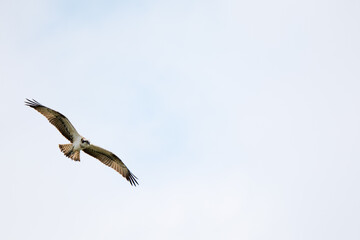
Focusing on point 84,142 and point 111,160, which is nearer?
point 84,142

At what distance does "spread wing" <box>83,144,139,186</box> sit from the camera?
27.5 meters

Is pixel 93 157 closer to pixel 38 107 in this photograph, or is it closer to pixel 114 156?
pixel 114 156

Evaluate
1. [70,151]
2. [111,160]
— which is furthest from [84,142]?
[111,160]

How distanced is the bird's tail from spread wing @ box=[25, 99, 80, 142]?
384 mm

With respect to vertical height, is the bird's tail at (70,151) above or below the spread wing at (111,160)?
below

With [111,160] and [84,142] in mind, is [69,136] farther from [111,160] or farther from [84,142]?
[111,160]

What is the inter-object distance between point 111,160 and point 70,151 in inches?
85.3

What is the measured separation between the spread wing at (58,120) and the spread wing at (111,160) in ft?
3.38

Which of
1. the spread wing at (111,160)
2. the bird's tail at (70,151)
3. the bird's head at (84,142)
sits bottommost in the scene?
the bird's tail at (70,151)

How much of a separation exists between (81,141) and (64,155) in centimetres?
85

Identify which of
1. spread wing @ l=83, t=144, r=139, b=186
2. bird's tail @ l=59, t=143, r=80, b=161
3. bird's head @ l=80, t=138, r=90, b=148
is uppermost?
spread wing @ l=83, t=144, r=139, b=186

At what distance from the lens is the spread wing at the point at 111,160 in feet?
90.4

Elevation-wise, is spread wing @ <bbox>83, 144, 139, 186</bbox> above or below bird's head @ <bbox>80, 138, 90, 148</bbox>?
above

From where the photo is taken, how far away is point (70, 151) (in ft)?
86.8
